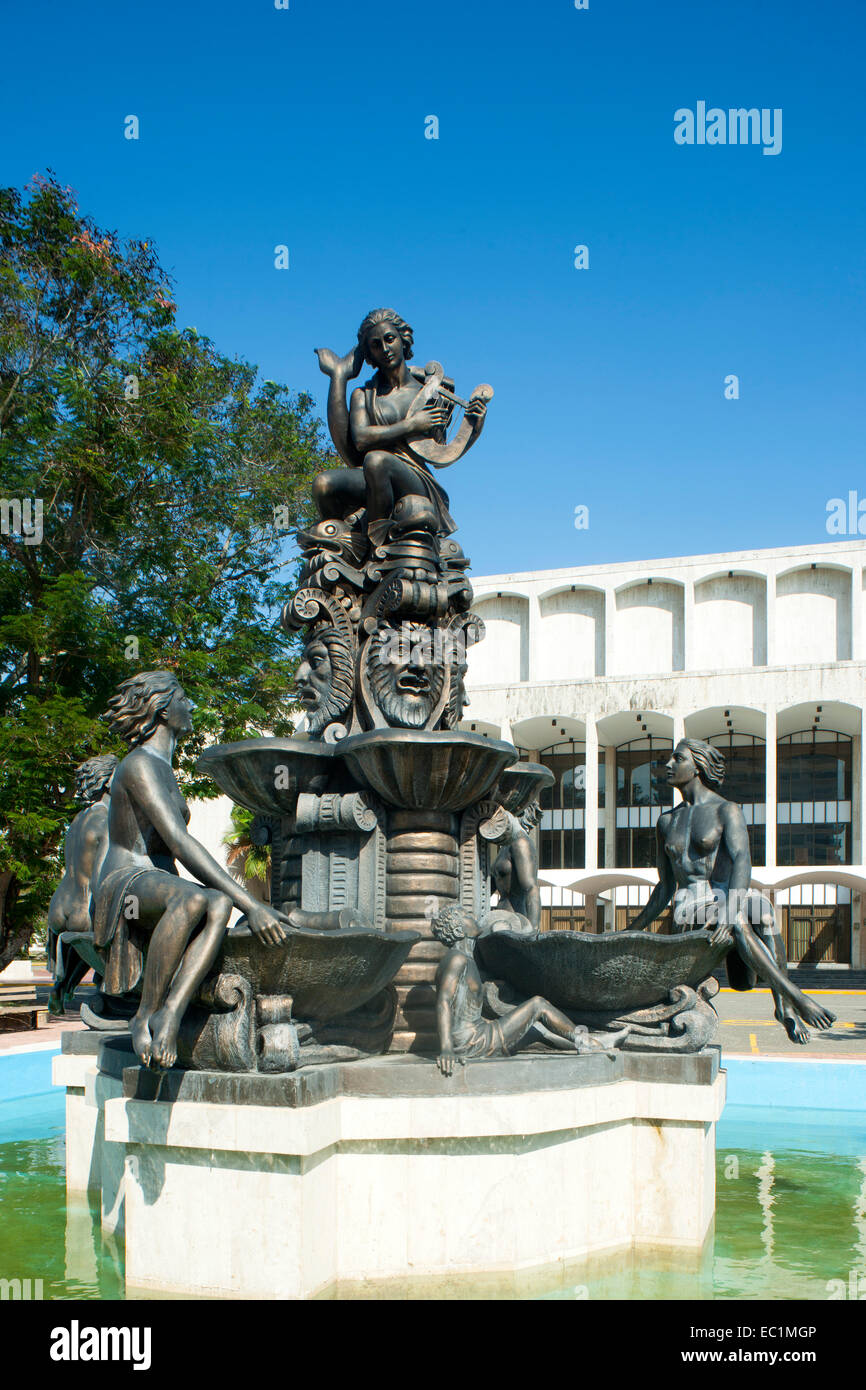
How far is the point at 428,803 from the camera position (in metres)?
6.91

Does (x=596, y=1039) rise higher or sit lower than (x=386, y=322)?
lower

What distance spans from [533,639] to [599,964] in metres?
37.6

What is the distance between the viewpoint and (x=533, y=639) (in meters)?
43.4

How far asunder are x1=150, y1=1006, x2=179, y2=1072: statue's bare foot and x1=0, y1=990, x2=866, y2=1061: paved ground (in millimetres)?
7962

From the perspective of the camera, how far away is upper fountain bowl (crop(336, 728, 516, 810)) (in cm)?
653

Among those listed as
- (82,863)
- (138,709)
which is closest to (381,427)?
(138,709)

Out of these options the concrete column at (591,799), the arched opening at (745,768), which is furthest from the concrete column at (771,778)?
the concrete column at (591,799)

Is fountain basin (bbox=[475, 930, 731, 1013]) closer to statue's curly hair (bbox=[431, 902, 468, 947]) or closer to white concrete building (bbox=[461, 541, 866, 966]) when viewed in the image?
statue's curly hair (bbox=[431, 902, 468, 947])

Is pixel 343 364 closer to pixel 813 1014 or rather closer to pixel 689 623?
pixel 813 1014

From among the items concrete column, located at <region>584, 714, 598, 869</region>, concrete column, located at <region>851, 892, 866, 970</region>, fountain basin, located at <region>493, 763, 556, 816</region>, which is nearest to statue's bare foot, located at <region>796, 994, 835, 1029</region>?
fountain basin, located at <region>493, 763, 556, 816</region>

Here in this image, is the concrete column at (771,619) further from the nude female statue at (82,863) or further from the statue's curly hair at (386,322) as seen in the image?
the nude female statue at (82,863)

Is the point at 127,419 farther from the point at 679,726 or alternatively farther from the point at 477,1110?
the point at 679,726

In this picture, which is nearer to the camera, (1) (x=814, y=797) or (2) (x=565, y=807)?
(1) (x=814, y=797)
